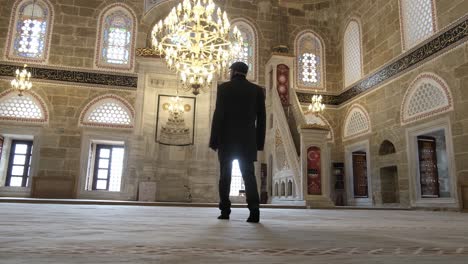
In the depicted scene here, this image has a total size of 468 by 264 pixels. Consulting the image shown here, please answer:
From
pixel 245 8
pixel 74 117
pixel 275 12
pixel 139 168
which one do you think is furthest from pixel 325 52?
pixel 74 117

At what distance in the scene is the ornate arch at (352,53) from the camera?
12.3m

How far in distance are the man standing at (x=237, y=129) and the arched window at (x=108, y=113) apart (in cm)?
908

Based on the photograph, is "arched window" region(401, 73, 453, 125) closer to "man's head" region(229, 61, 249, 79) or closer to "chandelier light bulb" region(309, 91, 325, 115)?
"chandelier light bulb" region(309, 91, 325, 115)

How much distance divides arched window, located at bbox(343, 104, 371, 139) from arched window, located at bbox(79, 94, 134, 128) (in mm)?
6701

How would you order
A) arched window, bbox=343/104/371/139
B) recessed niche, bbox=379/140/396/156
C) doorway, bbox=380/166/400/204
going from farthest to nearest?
arched window, bbox=343/104/371/139 → recessed niche, bbox=379/140/396/156 → doorway, bbox=380/166/400/204

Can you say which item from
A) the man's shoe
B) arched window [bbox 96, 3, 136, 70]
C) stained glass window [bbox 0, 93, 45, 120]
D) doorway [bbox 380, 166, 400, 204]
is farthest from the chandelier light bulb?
the man's shoe

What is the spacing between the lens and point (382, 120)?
35.3ft

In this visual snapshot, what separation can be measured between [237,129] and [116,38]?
10370 millimetres

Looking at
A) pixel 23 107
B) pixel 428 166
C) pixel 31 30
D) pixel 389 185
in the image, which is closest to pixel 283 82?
pixel 389 185

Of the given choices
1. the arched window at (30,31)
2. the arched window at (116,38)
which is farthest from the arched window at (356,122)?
the arched window at (30,31)

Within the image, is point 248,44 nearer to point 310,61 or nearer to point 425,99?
point 310,61

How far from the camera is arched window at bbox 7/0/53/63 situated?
37.3 ft

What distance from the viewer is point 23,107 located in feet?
→ 35.9

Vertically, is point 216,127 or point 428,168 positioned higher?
point 428,168
